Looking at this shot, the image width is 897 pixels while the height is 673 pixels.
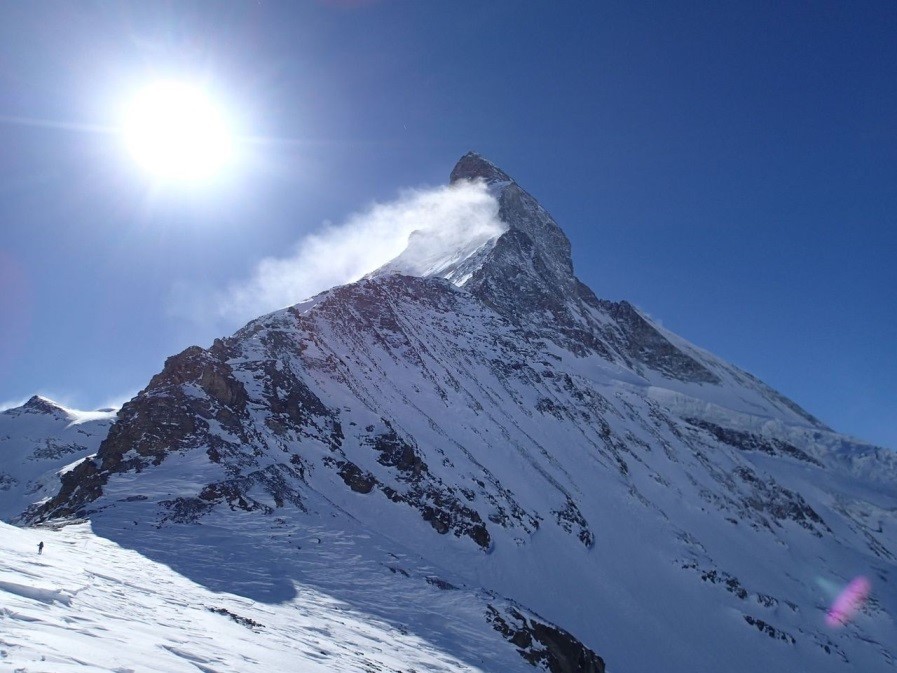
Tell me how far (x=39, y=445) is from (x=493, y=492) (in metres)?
80.1

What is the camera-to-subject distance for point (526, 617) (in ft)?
94.9

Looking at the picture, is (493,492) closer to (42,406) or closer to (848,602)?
(848,602)

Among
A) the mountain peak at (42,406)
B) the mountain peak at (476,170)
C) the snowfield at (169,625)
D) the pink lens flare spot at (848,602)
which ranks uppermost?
the mountain peak at (476,170)

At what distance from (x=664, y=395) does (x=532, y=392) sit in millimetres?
43247

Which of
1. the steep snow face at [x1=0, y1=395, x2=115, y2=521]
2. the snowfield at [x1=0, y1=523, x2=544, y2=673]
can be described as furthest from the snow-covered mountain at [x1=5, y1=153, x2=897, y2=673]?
the steep snow face at [x1=0, y1=395, x2=115, y2=521]

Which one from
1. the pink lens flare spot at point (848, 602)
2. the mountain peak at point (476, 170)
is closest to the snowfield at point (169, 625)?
the pink lens flare spot at point (848, 602)

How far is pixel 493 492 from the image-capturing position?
5266cm

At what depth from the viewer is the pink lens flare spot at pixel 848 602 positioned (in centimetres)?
6563

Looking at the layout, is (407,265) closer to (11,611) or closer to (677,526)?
(677,526)

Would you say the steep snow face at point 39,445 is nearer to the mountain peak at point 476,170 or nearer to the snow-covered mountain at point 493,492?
the snow-covered mountain at point 493,492

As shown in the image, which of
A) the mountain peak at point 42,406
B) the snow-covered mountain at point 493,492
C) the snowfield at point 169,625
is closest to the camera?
the snowfield at point 169,625

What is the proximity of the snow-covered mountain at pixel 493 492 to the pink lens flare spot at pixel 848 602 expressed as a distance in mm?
903

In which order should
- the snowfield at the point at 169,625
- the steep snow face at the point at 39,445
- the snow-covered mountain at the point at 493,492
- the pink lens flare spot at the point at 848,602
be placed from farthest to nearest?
the steep snow face at the point at 39,445 < the pink lens flare spot at the point at 848,602 < the snow-covered mountain at the point at 493,492 < the snowfield at the point at 169,625

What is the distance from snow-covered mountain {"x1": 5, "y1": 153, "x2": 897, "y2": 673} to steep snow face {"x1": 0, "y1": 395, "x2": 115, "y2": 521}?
146 feet
